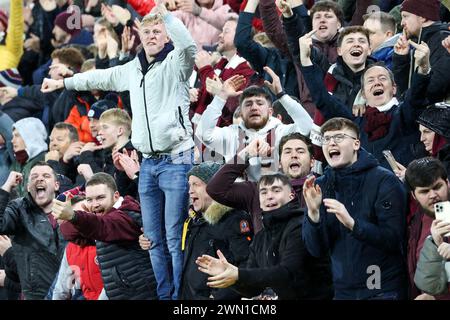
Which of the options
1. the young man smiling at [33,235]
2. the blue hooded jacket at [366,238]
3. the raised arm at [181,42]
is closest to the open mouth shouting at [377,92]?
the blue hooded jacket at [366,238]

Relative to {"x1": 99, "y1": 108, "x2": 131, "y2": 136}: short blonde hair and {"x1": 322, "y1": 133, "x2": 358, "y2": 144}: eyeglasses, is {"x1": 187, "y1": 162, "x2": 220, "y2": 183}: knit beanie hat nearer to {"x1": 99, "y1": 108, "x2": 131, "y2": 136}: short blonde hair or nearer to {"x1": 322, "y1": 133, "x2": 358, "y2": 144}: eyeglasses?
{"x1": 322, "y1": 133, "x2": 358, "y2": 144}: eyeglasses

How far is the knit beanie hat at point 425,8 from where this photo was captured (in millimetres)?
10664

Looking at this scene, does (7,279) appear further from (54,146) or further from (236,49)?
(236,49)

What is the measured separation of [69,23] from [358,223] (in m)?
8.54

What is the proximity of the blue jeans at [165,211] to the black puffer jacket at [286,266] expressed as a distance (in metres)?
1.29

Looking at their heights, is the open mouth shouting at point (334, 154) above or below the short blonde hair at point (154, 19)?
below

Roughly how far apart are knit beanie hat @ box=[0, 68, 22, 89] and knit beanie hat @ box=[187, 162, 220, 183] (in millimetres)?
5938

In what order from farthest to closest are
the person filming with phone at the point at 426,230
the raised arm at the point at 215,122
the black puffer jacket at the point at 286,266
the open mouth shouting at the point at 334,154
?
1. the raised arm at the point at 215,122
2. the open mouth shouting at the point at 334,154
3. the black puffer jacket at the point at 286,266
4. the person filming with phone at the point at 426,230

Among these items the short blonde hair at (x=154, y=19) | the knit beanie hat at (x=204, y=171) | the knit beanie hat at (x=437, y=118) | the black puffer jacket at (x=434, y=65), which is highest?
the short blonde hair at (x=154, y=19)

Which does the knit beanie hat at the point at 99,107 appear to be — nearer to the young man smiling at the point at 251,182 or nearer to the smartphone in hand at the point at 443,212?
the young man smiling at the point at 251,182

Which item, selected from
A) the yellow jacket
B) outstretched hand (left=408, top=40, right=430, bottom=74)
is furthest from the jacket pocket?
the yellow jacket

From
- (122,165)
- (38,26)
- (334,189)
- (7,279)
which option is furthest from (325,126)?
(38,26)

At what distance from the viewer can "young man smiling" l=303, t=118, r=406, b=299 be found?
8.99m

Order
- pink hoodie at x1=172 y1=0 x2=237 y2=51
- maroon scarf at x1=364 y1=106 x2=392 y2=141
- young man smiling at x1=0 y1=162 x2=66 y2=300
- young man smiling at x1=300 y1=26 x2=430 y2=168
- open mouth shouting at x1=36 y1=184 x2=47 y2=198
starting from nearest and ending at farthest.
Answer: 1. young man smiling at x1=300 y1=26 x2=430 y2=168
2. maroon scarf at x1=364 y1=106 x2=392 y2=141
3. young man smiling at x1=0 y1=162 x2=66 y2=300
4. open mouth shouting at x1=36 y1=184 x2=47 y2=198
5. pink hoodie at x1=172 y1=0 x2=237 y2=51
